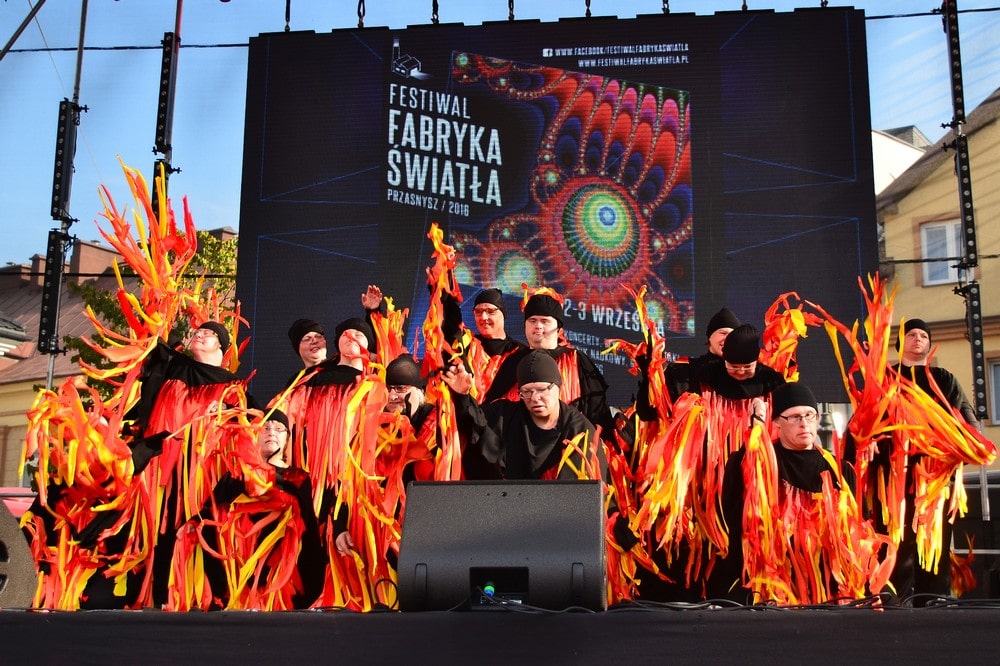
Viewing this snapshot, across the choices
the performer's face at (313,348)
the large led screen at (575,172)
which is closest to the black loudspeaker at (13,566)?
the performer's face at (313,348)

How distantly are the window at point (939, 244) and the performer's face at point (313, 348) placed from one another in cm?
923

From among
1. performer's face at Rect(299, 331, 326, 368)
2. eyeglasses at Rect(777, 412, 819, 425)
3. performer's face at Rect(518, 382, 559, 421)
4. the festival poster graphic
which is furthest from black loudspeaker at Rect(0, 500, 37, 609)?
the festival poster graphic

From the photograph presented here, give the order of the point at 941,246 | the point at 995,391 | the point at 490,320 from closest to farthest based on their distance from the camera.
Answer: the point at 490,320 → the point at 941,246 → the point at 995,391

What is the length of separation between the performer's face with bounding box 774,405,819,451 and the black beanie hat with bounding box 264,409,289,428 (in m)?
2.13

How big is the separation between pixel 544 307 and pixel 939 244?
10138 mm

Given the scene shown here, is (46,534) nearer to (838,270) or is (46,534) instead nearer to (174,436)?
(174,436)

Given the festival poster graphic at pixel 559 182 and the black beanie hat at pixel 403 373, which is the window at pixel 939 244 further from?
the black beanie hat at pixel 403 373

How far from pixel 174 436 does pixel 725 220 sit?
409cm

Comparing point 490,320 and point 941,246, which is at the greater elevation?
point 941,246

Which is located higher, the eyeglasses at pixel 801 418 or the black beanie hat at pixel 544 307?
the black beanie hat at pixel 544 307

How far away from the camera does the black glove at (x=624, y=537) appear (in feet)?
14.5

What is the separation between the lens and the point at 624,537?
4430 millimetres

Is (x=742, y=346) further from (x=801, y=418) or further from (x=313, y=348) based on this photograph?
(x=313, y=348)

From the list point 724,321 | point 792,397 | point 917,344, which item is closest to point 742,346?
point 792,397
